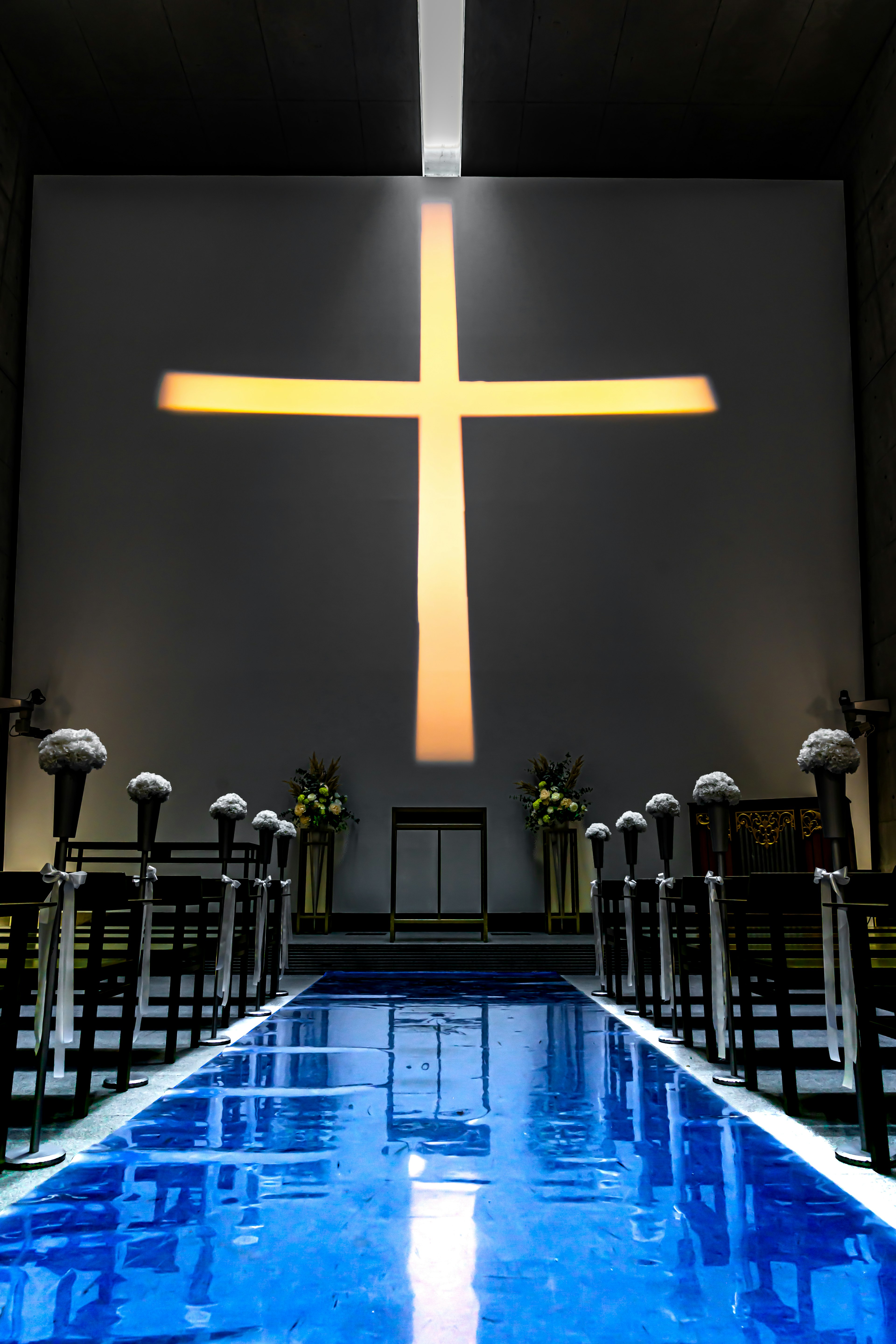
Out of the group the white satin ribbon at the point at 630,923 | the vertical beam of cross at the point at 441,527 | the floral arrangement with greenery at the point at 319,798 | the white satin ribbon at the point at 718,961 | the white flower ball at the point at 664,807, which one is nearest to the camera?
the white satin ribbon at the point at 718,961

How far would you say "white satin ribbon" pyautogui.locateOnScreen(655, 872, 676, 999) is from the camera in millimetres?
4109

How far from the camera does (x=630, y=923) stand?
15.5 feet

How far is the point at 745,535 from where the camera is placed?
9.07 metres

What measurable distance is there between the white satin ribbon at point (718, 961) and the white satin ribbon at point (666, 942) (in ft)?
2.01

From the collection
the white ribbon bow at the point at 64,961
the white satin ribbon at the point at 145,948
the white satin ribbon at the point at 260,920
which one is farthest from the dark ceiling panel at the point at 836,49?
the white ribbon bow at the point at 64,961

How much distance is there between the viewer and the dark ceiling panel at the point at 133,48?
798 centimetres

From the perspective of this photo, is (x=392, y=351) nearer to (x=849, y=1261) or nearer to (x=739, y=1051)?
(x=739, y=1051)

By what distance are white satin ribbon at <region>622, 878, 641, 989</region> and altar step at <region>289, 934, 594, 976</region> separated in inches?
70.8

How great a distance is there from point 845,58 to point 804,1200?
366 inches

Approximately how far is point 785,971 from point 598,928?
305 cm

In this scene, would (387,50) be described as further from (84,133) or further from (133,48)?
(84,133)

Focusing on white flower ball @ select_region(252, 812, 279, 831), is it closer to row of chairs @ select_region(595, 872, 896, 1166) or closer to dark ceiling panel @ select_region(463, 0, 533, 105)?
row of chairs @ select_region(595, 872, 896, 1166)

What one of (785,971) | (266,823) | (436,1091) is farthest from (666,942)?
(266,823)

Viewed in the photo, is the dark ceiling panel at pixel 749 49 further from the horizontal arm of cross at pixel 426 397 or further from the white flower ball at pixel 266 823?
the white flower ball at pixel 266 823
